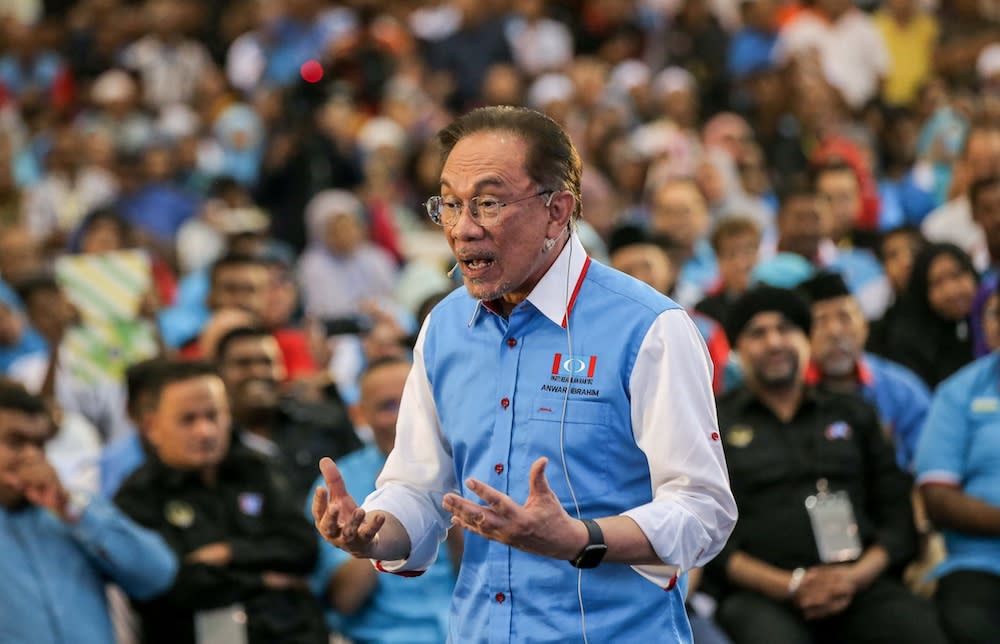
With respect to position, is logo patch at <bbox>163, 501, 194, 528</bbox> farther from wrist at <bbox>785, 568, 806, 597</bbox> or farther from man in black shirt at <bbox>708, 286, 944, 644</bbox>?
wrist at <bbox>785, 568, 806, 597</bbox>

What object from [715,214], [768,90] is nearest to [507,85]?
[768,90]

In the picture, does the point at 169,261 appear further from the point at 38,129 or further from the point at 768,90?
the point at 768,90

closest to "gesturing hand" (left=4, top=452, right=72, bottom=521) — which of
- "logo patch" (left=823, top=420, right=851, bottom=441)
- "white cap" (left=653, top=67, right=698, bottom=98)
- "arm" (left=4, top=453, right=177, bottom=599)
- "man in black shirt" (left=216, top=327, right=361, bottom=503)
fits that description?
"arm" (left=4, top=453, right=177, bottom=599)

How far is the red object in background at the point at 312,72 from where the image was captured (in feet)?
40.7

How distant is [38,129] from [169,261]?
387 centimetres

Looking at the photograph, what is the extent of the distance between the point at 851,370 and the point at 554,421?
3.46 meters

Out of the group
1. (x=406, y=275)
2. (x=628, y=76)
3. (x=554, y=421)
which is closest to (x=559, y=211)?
(x=554, y=421)

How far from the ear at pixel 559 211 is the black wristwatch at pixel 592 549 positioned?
24.6 inches

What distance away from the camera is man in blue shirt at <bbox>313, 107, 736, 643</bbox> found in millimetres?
2756

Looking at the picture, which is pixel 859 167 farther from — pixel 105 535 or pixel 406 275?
pixel 105 535

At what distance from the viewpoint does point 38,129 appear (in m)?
13.1

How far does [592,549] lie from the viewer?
8.66 ft

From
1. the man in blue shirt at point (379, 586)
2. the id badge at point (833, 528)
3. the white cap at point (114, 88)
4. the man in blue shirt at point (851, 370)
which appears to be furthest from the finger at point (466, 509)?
the white cap at point (114, 88)

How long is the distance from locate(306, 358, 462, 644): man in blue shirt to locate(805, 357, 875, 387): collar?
1.82 m
